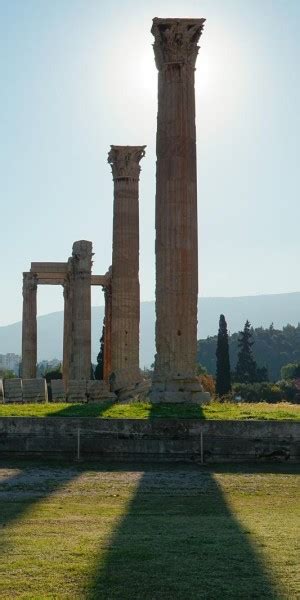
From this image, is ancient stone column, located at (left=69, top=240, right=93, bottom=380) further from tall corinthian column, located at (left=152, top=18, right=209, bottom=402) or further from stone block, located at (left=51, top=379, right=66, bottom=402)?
tall corinthian column, located at (left=152, top=18, right=209, bottom=402)

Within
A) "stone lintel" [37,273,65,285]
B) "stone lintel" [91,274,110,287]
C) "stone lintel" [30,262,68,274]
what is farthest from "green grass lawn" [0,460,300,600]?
"stone lintel" [91,274,110,287]

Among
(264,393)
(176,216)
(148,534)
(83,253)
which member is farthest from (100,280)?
(148,534)

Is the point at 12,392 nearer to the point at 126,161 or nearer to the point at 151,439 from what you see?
the point at 126,161

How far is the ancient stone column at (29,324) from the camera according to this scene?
5606 cm

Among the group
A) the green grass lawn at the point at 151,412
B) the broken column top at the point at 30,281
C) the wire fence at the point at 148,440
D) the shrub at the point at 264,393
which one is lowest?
the shrub at the point at 264,393

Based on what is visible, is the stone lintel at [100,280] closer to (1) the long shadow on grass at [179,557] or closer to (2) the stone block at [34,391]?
(2) the stone block at [34,391]

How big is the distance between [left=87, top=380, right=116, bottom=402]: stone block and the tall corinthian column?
1229 centimetres

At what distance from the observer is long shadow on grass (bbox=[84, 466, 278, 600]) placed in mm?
7094

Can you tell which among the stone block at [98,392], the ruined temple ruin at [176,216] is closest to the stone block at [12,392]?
the stone block at [98,392]

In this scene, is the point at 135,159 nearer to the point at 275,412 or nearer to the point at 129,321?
the point at 129,321

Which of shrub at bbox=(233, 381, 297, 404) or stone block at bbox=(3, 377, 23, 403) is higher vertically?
stone block at bbox=(3, 377, 23, 403)

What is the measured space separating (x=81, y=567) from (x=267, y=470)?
923 cm

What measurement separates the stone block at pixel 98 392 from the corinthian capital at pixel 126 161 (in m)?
9.87

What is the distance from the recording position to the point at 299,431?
17.6 meters
